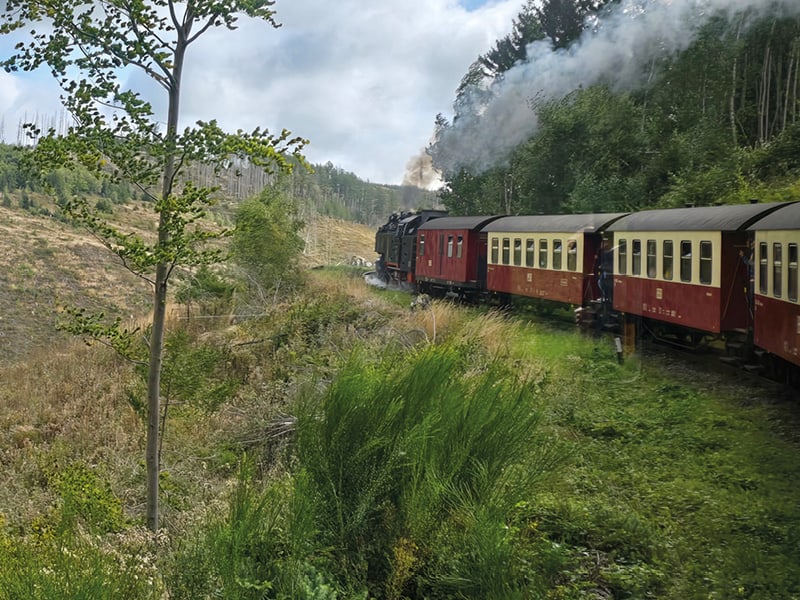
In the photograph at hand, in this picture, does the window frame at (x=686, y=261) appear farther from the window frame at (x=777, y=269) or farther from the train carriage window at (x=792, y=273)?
the train carriage window at (x=792, y=273)

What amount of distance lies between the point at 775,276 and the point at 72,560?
5.90 metres

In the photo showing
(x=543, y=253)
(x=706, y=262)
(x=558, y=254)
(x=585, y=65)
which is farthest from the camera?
(x=585, y=65)

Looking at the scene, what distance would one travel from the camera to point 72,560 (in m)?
2.64

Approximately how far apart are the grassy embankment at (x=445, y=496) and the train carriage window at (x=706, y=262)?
1044 millimetres

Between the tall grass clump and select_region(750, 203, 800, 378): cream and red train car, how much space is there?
3018 mm

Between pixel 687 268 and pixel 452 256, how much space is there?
5.92 metres

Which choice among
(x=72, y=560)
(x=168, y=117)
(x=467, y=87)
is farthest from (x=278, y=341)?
(x=72, y=560)

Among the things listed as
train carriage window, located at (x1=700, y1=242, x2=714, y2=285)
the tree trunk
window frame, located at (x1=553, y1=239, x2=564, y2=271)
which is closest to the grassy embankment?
the tree trunk

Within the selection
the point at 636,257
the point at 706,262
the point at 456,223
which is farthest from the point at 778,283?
the point at 456,223

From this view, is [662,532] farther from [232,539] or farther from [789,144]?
[789,144]

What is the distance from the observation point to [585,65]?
447 inches

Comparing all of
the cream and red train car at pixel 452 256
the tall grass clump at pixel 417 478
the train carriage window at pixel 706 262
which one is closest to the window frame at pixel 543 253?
the cream and red train car at pixel 452 256

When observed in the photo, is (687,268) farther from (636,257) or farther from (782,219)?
(782,219)

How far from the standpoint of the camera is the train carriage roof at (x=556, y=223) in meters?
9.68
